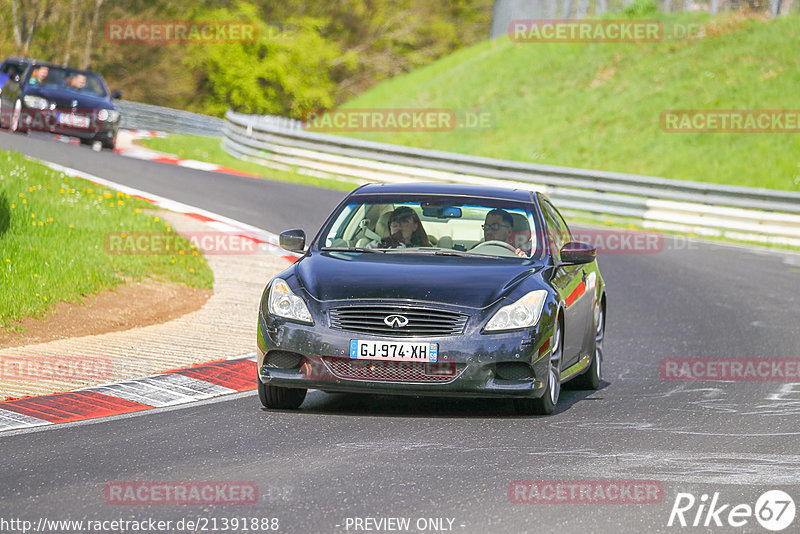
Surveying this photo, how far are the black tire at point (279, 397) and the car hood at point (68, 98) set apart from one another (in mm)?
18752

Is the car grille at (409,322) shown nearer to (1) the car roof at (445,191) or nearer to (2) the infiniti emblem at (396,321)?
(2) the infiniti emblem at (396,321)

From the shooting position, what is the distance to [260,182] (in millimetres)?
25391

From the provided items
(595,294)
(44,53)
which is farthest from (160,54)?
(595,294)

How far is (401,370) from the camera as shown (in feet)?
25.8

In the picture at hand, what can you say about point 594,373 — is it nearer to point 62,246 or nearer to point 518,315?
point 518,315

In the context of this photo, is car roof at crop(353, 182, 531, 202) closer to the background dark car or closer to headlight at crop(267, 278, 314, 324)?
headlight at crop(267, 278, 314, 324)

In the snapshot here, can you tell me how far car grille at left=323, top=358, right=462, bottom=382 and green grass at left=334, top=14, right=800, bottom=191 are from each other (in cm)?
2152

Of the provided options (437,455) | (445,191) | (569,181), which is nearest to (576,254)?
(445,191)

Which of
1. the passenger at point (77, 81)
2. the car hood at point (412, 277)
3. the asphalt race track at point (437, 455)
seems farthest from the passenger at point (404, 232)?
the passenger at point (77, 81)

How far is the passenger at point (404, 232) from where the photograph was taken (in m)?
9.21


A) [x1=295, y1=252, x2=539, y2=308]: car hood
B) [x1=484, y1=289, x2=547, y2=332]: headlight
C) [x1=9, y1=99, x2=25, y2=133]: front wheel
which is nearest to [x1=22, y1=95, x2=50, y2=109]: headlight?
[x1=9, y1=99, x2=25, y2=133]: front wheel

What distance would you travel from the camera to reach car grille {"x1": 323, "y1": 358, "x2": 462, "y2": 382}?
785 cm

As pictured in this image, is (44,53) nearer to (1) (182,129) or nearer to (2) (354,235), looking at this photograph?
(1) (182,129)

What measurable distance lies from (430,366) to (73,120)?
65.6 ft
